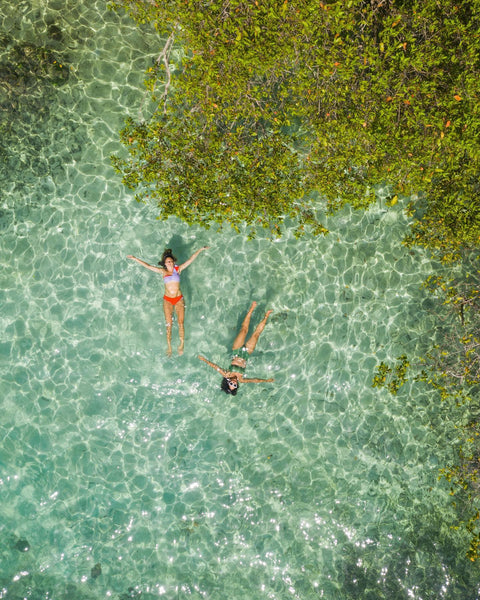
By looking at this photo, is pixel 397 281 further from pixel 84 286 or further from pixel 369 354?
pixel 84 286

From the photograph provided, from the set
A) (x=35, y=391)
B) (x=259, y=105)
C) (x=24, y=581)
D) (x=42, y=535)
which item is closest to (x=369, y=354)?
(x=259, y=105)

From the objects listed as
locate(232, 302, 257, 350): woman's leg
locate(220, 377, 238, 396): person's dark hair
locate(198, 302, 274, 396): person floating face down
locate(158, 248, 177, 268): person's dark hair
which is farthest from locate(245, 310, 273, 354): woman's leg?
locate(158, 248, 177, 268): person's dark hair

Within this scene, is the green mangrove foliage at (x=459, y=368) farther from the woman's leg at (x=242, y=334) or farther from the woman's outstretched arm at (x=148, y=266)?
the woman's outstretched arm at (x=148, y=266)

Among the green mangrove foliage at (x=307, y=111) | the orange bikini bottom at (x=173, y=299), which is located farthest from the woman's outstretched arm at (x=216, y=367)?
the green mangrove foliage at (x=307, y=111)

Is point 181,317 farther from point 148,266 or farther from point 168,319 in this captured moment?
point 148,266

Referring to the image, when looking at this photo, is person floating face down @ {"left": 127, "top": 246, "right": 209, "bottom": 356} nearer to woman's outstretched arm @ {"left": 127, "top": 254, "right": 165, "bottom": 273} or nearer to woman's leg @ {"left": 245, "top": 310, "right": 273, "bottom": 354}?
woman's outstretched arm @ {"left": 127, "top": 254, "right": 165, "bottom": 273}

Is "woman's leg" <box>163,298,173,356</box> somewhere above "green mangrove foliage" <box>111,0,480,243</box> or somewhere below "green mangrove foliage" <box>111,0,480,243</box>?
below
